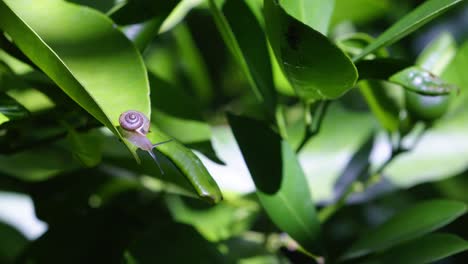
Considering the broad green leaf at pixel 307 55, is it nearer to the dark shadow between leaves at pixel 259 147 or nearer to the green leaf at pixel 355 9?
the dark shadow between leaves at pixel 259 147

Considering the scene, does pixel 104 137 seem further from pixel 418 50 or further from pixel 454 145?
pixel 418 50

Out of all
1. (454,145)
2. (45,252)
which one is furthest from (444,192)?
(45,252)

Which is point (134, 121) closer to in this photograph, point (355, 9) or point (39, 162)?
point (39, 162)

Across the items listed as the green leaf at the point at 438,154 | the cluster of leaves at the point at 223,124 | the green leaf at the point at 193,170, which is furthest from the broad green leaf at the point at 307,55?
the green leaf at the point at 438,154

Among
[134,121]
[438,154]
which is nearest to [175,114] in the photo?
[134,121]

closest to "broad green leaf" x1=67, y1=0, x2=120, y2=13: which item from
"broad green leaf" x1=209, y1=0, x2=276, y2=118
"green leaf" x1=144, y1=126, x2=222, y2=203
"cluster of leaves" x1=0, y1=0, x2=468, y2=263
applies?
"cluster of leaves" x1=0, y1=0, x2=468, y2=263

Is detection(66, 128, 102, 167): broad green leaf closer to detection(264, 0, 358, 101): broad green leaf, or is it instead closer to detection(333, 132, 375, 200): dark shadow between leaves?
detection(264, 0, 358, 101): broad green leaf
